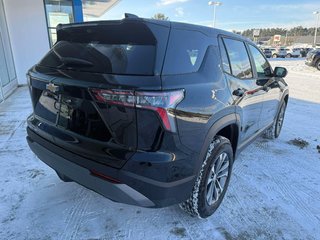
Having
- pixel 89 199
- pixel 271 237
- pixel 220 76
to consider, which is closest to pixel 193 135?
pixel 220 76

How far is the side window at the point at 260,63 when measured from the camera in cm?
356

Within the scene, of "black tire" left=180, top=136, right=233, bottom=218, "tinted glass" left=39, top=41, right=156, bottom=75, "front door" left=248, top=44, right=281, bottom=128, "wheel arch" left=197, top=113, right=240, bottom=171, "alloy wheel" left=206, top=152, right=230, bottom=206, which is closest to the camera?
"tinted glass" left=39, top=41, right=156, bottom=75

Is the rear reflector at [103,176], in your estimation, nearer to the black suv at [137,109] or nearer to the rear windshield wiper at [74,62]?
the black suv at [137,109]

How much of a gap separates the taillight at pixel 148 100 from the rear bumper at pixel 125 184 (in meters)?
0.42

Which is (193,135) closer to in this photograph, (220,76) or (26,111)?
(220,76)

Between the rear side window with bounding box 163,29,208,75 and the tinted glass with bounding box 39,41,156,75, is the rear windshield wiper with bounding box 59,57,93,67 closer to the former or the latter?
the tinted glass with bounding box 39,41,156,75

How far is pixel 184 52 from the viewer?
2.09 metres

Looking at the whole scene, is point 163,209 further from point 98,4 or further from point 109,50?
point 98,4

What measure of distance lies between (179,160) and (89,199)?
4.42 feet

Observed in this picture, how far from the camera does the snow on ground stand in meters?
2.40

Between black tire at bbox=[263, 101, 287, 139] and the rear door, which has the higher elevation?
the rear door

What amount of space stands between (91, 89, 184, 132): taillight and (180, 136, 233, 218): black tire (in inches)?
26.2

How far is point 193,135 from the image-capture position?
2029 millimetres

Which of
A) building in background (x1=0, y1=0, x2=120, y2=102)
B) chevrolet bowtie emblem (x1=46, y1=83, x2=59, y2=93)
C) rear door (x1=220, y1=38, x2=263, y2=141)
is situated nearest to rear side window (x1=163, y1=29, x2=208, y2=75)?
rear door (x1=220, y1=38, x2=263, y2=141)
